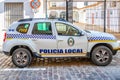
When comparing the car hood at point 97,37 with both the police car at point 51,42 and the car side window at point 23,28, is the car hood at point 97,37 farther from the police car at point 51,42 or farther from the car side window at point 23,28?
the car side window at point 23,28

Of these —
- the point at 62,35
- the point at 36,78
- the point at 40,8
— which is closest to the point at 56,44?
the point at 62,35

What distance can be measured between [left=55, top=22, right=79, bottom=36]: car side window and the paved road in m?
1.20

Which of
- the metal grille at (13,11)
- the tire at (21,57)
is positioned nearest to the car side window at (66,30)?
the tire at (21,57)

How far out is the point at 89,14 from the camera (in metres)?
15.1

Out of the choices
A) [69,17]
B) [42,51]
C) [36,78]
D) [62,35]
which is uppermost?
[69,17]

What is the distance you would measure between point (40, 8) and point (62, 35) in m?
5.81

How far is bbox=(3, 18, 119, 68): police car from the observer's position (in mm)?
8852

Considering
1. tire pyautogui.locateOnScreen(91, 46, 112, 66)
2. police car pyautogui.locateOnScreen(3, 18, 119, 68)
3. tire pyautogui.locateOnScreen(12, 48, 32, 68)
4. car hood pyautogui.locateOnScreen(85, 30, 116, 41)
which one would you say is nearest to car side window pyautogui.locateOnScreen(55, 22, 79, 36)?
police car pyautogui.locateOnScreen(3, 18, 119, 68)

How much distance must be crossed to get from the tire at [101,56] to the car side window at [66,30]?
3.12 feet

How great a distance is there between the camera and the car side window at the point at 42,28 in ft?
29.3

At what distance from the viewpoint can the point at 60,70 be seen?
8430 millimetres

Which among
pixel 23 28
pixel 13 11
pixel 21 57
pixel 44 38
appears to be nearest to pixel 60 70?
pixel 44 38

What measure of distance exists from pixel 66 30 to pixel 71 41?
0.45m

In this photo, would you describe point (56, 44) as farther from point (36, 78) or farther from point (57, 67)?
point (36, 78)
